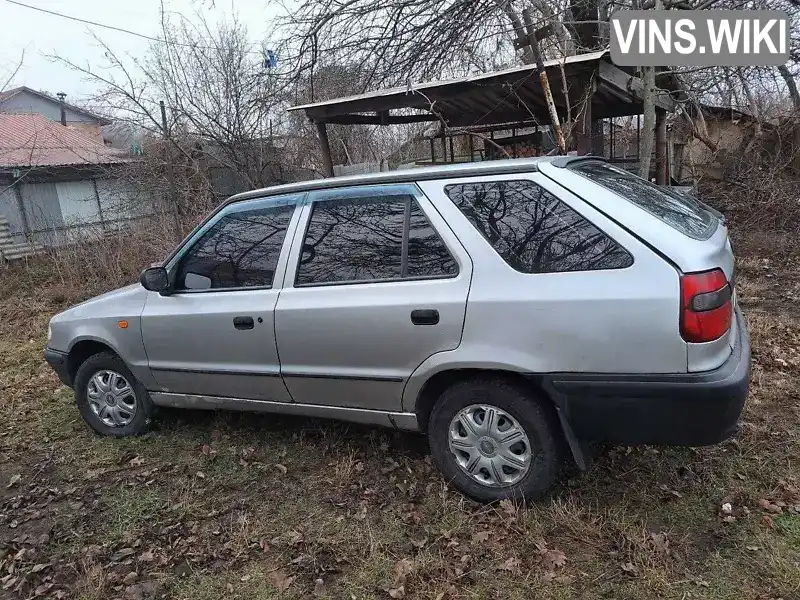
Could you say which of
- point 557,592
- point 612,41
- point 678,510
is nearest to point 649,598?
point 557,592

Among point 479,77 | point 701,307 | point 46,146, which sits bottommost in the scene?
point 701,307

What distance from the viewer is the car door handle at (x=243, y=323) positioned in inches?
132

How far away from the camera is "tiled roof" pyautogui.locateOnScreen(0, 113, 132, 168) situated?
15.5 m

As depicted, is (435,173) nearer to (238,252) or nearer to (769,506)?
(238,252)

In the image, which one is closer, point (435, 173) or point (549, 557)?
point (549, 557)

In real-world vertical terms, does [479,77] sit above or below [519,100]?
above

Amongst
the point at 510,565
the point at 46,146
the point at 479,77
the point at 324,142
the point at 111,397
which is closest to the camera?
the point at 510,565

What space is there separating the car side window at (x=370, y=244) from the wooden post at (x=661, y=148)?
8.91m

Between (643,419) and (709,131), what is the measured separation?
49.1ft

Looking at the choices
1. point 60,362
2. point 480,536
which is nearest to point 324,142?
point 60,362

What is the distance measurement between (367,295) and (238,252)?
104 cm

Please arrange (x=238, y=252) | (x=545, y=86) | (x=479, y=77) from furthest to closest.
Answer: (x=479, y=77) → (x=545, y=86) → (x=238, y=252)

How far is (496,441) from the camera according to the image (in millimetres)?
2816

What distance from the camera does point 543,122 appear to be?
11.7 metres
